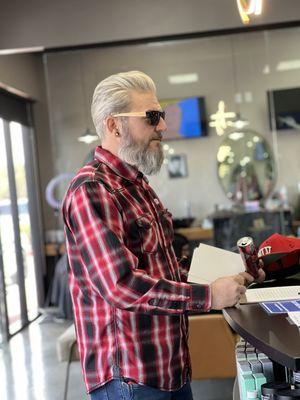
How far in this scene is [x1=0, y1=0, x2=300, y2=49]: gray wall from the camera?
4.85 meters

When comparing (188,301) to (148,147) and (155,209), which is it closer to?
(155,209)

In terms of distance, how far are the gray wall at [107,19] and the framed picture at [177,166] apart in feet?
5.41

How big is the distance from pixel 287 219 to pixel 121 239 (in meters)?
4.92

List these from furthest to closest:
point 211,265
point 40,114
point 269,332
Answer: point 40,114 → point 211,265 → point 269,332

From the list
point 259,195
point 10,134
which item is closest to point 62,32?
point 10,134

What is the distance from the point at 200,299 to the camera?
1.51m

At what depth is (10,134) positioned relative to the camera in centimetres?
686

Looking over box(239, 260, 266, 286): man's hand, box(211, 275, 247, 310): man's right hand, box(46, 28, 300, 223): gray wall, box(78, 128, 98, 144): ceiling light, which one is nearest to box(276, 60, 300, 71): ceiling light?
box(46, 28, 300, 223): gray wall

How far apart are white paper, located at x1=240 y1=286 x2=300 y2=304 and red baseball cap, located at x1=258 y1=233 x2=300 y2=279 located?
148 mm

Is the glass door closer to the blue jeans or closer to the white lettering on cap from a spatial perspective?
the white lettering on cap

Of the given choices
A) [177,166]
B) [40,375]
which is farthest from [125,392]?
[177,166]

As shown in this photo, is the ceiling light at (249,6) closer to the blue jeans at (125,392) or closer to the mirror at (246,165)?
the blue jeans at (125,392)

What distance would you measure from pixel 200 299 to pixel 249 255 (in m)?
0.52

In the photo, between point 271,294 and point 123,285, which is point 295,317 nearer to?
point 271,294
